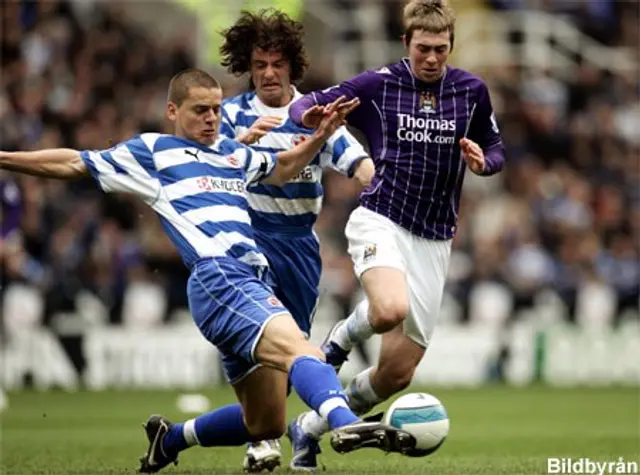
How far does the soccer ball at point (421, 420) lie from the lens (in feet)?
27.7

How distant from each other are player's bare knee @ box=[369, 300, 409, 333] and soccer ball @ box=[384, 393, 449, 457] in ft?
2.54

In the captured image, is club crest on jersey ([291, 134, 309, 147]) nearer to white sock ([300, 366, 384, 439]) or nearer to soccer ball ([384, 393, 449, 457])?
white sock ([300, 366, 384, 439])

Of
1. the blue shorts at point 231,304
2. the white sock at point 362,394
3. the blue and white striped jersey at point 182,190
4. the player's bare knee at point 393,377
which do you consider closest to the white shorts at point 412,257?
the player's bare knee at point 393,377

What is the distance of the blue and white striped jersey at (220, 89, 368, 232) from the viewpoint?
34.8ft

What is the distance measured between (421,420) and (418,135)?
2.17 meters

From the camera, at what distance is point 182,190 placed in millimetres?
9055

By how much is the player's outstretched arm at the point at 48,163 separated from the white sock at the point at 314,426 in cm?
203

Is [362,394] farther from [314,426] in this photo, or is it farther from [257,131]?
[257,131]

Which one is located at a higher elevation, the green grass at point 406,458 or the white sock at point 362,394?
the white sock at point 362,394

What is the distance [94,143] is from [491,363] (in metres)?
6.13

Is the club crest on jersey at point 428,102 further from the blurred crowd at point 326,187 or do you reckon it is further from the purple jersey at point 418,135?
the blurred crowd at point 326,187

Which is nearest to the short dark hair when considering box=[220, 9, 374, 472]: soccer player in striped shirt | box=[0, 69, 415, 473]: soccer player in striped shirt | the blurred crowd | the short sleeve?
box=[0, 69, 415, 473]: soccer player in striped shirt

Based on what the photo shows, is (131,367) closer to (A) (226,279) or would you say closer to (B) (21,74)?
(B) (21,74)

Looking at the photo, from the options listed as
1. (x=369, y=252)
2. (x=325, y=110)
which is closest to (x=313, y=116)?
(x=325, y=110)
